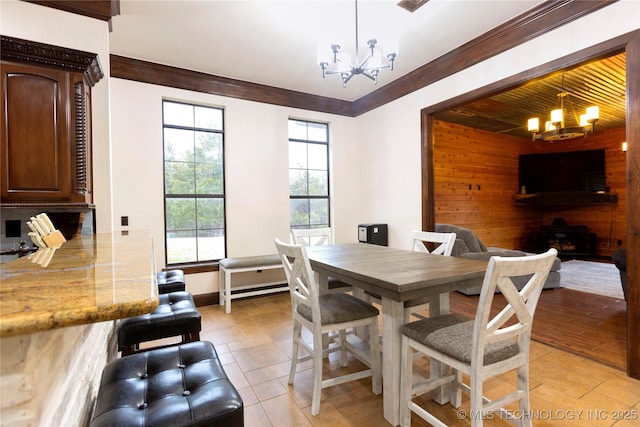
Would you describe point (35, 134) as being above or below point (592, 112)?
below

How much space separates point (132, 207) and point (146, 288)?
11.0ft

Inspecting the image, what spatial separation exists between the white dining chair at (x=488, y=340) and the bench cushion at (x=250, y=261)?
2548mm

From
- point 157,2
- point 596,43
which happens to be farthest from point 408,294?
point 157,2

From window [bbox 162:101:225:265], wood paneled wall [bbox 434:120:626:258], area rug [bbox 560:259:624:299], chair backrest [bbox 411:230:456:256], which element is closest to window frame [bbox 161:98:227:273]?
window [bbox 162:101:225:265]

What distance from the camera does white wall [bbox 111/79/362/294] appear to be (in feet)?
11.7

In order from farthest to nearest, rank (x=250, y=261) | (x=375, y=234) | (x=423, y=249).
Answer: (x=375, y=234) < (x=250, y=261) < (x=423, y=249)

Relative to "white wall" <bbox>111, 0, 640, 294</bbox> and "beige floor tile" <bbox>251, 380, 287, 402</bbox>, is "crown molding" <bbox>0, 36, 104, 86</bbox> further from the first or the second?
"beige floor tile" <bbox>251, 380, 287, 402</bbox>

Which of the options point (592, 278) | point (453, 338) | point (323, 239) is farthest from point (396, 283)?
point (592, 278)

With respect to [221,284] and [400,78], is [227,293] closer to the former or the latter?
[221,284]

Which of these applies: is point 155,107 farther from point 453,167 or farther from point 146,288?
point 453,167

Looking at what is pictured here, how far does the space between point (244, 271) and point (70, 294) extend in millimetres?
3453

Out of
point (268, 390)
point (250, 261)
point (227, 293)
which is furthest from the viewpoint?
point (250, 261)

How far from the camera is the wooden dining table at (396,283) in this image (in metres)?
1.62

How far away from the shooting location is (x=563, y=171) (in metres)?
7.36
